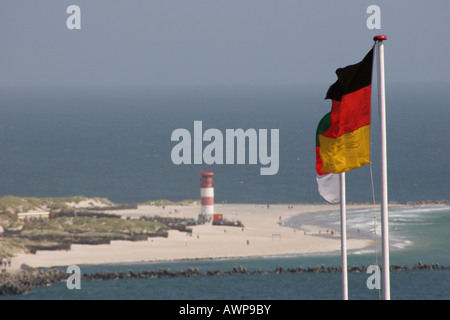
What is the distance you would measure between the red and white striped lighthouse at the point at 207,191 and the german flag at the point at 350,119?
205ft

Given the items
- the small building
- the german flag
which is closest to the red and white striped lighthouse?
the small building

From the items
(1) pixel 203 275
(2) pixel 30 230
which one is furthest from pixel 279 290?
(2) pixel 30 230

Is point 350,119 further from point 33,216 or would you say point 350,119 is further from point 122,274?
point 33,216

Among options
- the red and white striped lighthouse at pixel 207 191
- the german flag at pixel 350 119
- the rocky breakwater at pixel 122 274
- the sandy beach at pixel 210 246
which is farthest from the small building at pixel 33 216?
the german flag at pixel 350 119

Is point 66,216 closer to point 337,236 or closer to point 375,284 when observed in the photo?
point 337,236

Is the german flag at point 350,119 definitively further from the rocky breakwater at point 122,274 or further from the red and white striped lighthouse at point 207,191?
the red and white striped lighthouse at point 207,191

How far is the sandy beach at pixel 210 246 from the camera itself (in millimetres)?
71688

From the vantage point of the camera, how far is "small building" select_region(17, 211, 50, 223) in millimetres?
85438

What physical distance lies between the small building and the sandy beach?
8.48 meters

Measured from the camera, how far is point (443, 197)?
442 feet

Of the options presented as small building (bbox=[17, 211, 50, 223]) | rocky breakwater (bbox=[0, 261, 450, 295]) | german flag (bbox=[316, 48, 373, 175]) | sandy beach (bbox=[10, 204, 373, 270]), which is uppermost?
small building (bbox=[17, 211, 50, 223])

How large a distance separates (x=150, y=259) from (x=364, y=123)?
49786 mm

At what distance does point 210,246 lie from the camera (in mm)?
77188

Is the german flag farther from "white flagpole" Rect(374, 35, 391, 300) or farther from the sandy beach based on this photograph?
the sandy beach
